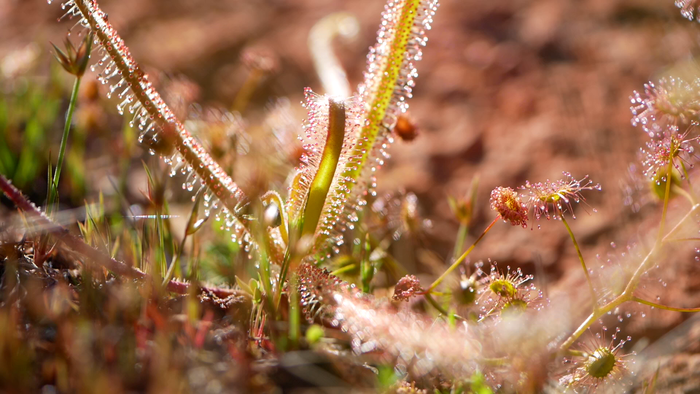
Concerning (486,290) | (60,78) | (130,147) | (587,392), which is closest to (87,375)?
(486,290)

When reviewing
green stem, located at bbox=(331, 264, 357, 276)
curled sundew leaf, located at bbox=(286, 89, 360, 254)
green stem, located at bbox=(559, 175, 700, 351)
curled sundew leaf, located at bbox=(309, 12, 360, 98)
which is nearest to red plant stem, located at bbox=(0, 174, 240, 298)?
curled sundew leaf, located at bbox=(286, 89, 360, 254)

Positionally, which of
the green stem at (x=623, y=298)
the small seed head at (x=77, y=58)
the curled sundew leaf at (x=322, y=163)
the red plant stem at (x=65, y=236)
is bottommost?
the green stem at (x=623, y=298)

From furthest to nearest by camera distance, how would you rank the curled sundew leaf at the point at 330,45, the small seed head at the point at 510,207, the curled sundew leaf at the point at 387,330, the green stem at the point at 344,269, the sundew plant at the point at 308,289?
1. the curled sundew leaf at the point at 330,45
2. the green stem at the point at 344,269
3. the small seed head at the point at 510,207
4. the curled sundew leaf at the point at 387,330
5. the sundew plant at the point at 308,289

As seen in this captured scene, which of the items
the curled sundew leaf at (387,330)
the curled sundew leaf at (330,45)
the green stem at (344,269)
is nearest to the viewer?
the curled sundew leaf at (387,330)

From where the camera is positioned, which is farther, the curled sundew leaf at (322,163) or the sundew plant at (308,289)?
the curled sundew leaf at (322,163)

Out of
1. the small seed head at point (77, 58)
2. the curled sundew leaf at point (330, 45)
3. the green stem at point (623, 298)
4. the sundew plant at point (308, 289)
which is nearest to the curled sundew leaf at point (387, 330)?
the sundew plant at point (308, 289)

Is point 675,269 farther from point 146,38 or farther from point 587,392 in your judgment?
point 146,38

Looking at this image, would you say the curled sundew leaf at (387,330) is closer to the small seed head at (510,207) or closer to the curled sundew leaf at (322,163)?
the curled sundew leaf at (322,163)

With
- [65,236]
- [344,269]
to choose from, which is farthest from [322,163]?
[65,236]

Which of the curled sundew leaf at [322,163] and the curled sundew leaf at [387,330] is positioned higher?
the curled sundew leaf at [322,163]
